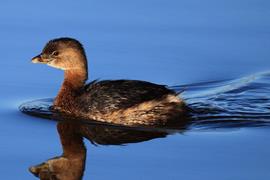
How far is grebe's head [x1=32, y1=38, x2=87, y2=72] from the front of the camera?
1324cm

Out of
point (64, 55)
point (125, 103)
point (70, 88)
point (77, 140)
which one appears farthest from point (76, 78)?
point (77, 140)

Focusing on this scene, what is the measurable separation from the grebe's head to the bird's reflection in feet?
3.05

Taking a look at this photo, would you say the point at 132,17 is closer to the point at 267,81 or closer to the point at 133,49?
the point at 133,49

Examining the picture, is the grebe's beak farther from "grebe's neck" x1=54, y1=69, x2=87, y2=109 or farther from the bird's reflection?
the bird's reflection

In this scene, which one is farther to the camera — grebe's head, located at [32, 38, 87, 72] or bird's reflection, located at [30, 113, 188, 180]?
grebe's head, located at [32, 38, 87, 72]

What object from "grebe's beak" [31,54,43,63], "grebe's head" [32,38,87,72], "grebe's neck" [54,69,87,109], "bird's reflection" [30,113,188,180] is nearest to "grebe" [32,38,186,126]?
"grebe's neck" [54,69,87,109]

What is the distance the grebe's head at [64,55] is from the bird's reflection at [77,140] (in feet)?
3.05

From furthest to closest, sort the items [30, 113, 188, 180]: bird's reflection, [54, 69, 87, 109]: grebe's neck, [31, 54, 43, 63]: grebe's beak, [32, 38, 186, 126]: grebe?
[31, 54, 43, 63]: grebe's beak < [54, 69, 87, 109]: grebe's neck < [32, 38, 186, 126]: grebe < [30, 113, 188, 180]: bird's reflection

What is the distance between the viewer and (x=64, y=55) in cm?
1330

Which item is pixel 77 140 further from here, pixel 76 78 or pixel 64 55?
pixel 64 55

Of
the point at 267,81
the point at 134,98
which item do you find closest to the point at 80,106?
the point at 134,98

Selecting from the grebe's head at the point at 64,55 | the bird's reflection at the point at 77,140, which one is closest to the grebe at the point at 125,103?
the bird's reflection at the point at 77,140

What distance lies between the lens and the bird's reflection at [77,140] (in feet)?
35.4

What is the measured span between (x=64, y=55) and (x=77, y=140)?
1.74 meters
